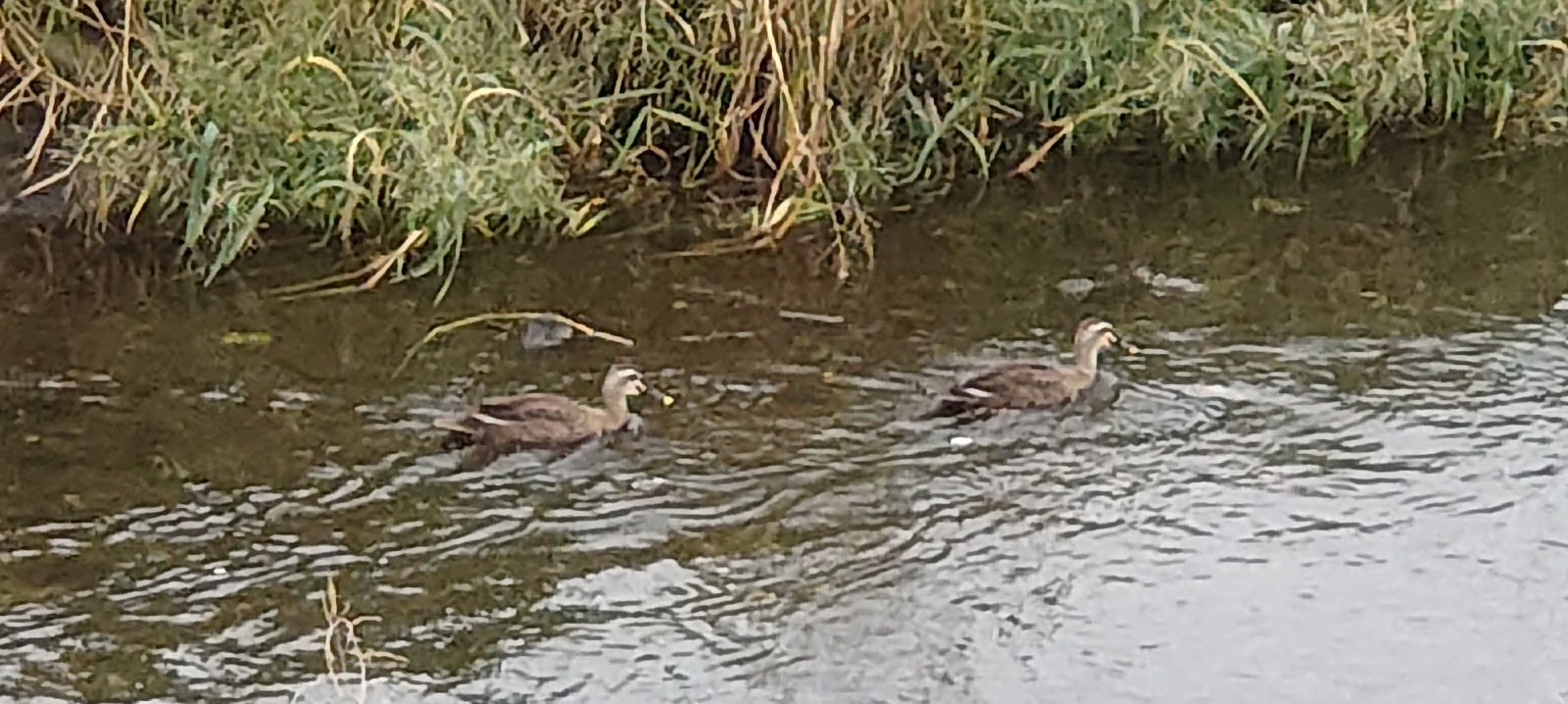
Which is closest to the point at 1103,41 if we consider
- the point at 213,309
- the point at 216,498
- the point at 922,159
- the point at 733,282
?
the point at 922,159

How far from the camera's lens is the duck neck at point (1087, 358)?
553 cm

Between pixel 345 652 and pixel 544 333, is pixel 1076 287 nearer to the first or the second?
pixel 544 333

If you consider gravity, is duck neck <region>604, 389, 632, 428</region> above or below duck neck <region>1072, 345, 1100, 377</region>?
below

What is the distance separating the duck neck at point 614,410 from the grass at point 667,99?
115 centimetres

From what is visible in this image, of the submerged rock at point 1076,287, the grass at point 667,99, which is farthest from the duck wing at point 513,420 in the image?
the submerged rock at point 1076,287

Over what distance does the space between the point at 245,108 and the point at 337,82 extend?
0.89 feet

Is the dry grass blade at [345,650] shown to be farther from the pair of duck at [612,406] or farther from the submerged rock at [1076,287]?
the submerged rock at [1076,287]

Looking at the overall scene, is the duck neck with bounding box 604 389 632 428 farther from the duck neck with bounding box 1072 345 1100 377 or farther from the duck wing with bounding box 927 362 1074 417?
the duck neck with bounding box 1072 345 1100 377

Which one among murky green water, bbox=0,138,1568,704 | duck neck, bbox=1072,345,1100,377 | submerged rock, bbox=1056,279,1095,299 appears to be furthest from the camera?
submerged rock, bbox=1056,279,1095,299

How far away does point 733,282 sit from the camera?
20.9ft

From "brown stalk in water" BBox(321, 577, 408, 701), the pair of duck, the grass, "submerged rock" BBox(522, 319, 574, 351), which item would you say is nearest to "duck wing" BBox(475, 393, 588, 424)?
the pair of duck

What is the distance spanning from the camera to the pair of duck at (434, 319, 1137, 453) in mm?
5227

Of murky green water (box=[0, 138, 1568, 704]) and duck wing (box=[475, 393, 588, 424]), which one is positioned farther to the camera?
duck wing (box=[475, 393, 588, 424])

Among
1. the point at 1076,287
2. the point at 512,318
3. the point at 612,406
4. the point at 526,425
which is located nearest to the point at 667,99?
the point at 512,318
